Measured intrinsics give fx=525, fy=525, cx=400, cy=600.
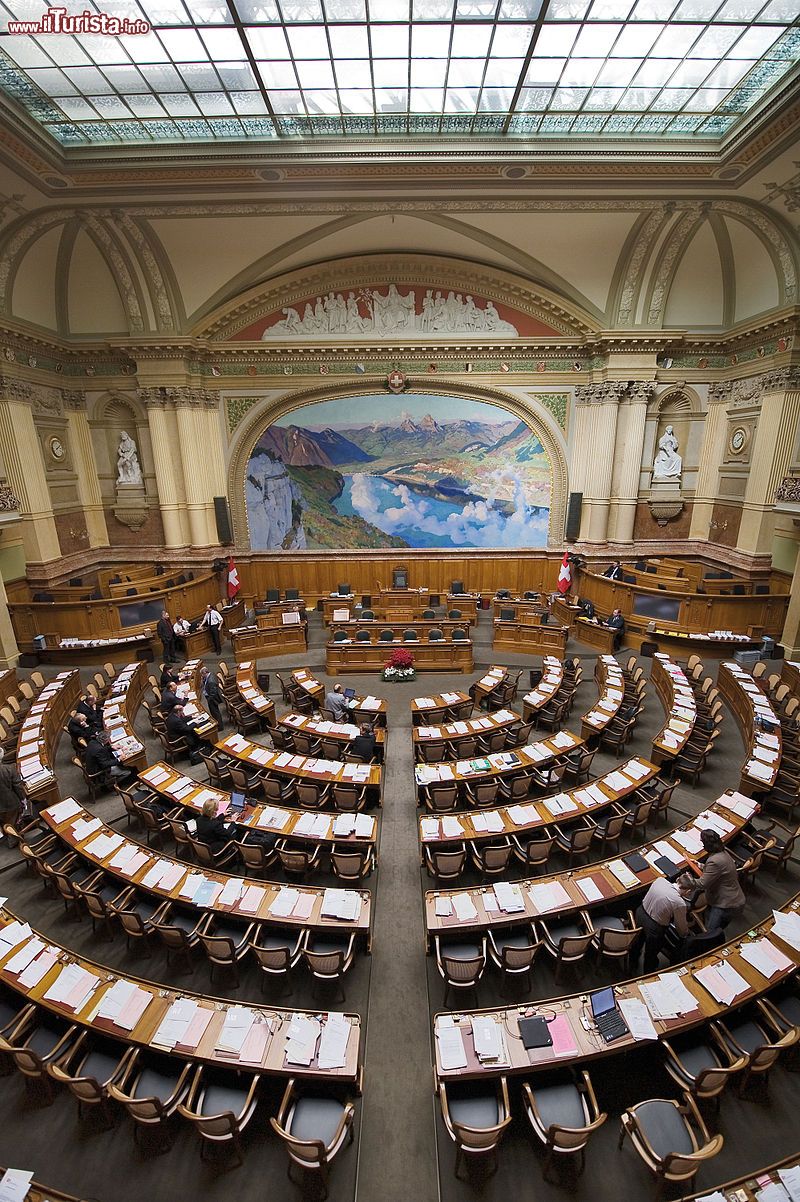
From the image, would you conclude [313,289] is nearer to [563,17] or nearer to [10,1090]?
[563,17]

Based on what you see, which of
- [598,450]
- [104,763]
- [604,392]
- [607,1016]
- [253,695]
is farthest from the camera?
[598,450]

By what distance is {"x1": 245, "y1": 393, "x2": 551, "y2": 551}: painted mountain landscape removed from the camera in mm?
18984

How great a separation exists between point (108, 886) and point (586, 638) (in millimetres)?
13460

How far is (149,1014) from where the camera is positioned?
5004 mm

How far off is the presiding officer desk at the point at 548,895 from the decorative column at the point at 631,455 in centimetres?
1372

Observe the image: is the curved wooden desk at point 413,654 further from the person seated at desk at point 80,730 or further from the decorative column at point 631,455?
the decorative column at point 631,455

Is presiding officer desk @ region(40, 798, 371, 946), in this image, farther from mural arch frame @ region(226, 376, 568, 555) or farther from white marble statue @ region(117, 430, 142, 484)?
white marble statue @ region(117, 430, 142, 484)

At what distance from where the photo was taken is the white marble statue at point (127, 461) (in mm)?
18578

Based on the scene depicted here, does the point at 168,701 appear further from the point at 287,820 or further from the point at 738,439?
the point at 738,439

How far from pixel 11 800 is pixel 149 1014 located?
198 inches

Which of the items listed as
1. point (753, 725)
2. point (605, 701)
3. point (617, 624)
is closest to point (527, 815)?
point (605, 701)

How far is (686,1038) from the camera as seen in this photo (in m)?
5.14

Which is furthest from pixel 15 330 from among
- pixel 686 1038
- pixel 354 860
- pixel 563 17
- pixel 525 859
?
pixel 686 1038

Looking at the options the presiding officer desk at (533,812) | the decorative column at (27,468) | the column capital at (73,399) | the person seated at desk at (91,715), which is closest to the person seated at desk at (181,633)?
the person seated at desk at (91,715)
